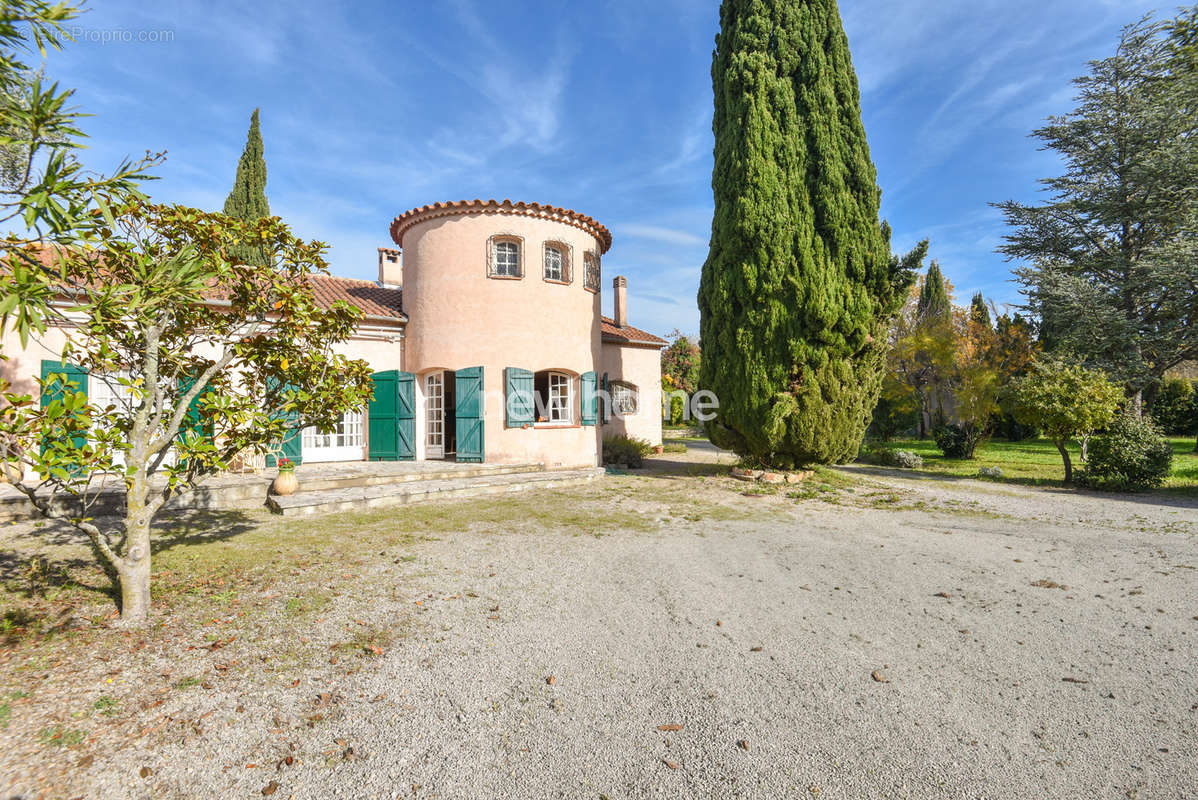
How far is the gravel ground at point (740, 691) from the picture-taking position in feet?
7.57

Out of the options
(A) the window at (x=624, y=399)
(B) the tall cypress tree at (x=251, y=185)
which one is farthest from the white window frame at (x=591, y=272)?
(B) the tall cypress tree at (x=251, y=185)

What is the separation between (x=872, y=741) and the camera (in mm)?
2568

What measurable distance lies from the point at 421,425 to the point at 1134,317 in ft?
65.8

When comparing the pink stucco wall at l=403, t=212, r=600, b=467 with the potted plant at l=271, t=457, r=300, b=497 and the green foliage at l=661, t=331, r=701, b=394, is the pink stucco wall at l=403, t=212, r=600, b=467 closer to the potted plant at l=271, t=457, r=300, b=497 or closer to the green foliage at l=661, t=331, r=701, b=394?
the potted plant at l=271, t=457, r=300, b=497

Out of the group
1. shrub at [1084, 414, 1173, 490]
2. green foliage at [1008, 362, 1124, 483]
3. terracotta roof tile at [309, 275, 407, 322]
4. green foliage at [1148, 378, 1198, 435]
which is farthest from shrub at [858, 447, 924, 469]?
terracotta roof tile at [309, 275, 407, 322]

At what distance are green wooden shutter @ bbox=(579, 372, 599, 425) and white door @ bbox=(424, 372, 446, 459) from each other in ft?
11.0

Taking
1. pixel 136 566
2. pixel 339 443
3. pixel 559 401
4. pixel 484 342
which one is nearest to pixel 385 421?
pixel 339 443

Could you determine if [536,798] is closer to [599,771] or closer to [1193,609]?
[599,771]

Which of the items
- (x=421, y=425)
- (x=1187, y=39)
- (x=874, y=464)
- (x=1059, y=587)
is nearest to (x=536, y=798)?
(x=1059, y=587)

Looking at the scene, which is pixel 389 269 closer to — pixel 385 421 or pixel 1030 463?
pixel 385 421

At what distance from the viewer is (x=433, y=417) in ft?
39.9

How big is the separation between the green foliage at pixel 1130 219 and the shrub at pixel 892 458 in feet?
16.6

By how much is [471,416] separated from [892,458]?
12.3m

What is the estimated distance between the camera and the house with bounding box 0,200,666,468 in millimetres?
11375
